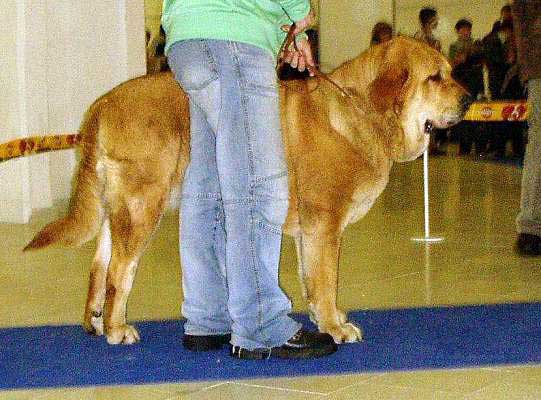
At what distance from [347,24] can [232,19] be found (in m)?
15.3

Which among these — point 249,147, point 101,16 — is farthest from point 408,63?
point 101,16

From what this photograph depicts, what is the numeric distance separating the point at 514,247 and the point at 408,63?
250 cm

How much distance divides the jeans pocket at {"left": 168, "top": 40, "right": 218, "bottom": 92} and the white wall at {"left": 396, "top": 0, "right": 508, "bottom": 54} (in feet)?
47.0

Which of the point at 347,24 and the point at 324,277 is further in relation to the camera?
the point at 347,24

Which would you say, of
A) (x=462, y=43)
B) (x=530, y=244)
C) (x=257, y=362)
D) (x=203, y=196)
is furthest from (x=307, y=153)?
(x=462, y=43)

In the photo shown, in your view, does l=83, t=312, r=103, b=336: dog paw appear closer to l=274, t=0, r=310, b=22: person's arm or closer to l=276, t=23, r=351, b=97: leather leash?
l=276, t=23, r=351, b=97: leather leash

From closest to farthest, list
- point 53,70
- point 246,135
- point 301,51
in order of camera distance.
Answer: point 246,135
point 301,51
point 53,70

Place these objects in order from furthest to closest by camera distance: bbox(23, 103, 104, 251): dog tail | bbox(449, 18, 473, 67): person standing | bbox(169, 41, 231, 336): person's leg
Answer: bbox(449, 18, 473, 67): person standing
bbox(23, 103, 104, 251): dog tail
bbox(169, 41, 231, 336): person's leg

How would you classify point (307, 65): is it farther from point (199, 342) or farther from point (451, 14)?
point (451, 14)

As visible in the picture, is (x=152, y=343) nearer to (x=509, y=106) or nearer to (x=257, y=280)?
(x=257, y=280)

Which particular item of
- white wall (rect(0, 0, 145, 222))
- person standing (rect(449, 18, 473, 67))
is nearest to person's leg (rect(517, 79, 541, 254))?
white wall (rect(0, 0, 145, 222))

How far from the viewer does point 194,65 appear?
3523mm

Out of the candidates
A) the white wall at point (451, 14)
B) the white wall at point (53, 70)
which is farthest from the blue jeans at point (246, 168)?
the white wall at point (451, 14)

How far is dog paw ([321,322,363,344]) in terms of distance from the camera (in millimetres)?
3885
